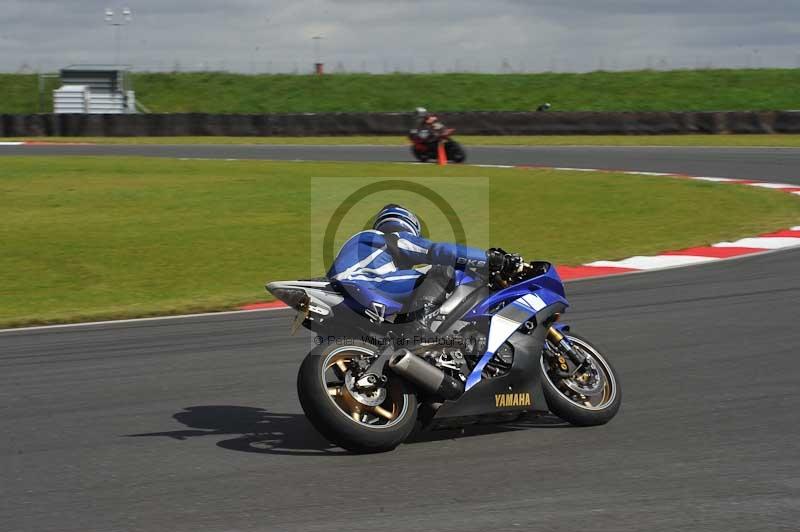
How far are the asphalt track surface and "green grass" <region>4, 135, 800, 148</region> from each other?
20.1 meters

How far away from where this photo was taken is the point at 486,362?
216 inches

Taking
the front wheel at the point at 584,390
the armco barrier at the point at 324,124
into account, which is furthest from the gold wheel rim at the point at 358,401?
the armco barrier at the point at 324,124

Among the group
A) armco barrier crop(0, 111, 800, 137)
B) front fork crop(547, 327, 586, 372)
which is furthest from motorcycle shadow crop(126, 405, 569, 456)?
armco barrier crop(0, 111, 800, 137)

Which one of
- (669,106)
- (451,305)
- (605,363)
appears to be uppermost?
(669,106)

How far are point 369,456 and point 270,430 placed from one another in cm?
78

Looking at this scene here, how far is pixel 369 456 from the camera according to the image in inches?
205

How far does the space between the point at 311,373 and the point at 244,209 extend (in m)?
11.0

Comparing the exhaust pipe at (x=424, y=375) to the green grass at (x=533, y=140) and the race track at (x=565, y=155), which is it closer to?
the race track at (x=565, y=155)

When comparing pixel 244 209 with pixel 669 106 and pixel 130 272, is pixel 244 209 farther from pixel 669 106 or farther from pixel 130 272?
pixel 669 106

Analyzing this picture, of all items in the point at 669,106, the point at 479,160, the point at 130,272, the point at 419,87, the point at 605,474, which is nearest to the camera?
the point at 605,474

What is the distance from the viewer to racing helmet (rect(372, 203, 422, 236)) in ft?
17.8

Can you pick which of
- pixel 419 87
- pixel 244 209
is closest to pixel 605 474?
pixel 244 209

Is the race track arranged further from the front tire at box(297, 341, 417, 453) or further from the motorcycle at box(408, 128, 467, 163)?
the front tire at box(297, 341, 417, 453)

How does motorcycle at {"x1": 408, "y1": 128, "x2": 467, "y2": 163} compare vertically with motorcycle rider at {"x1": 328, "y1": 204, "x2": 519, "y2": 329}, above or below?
above
